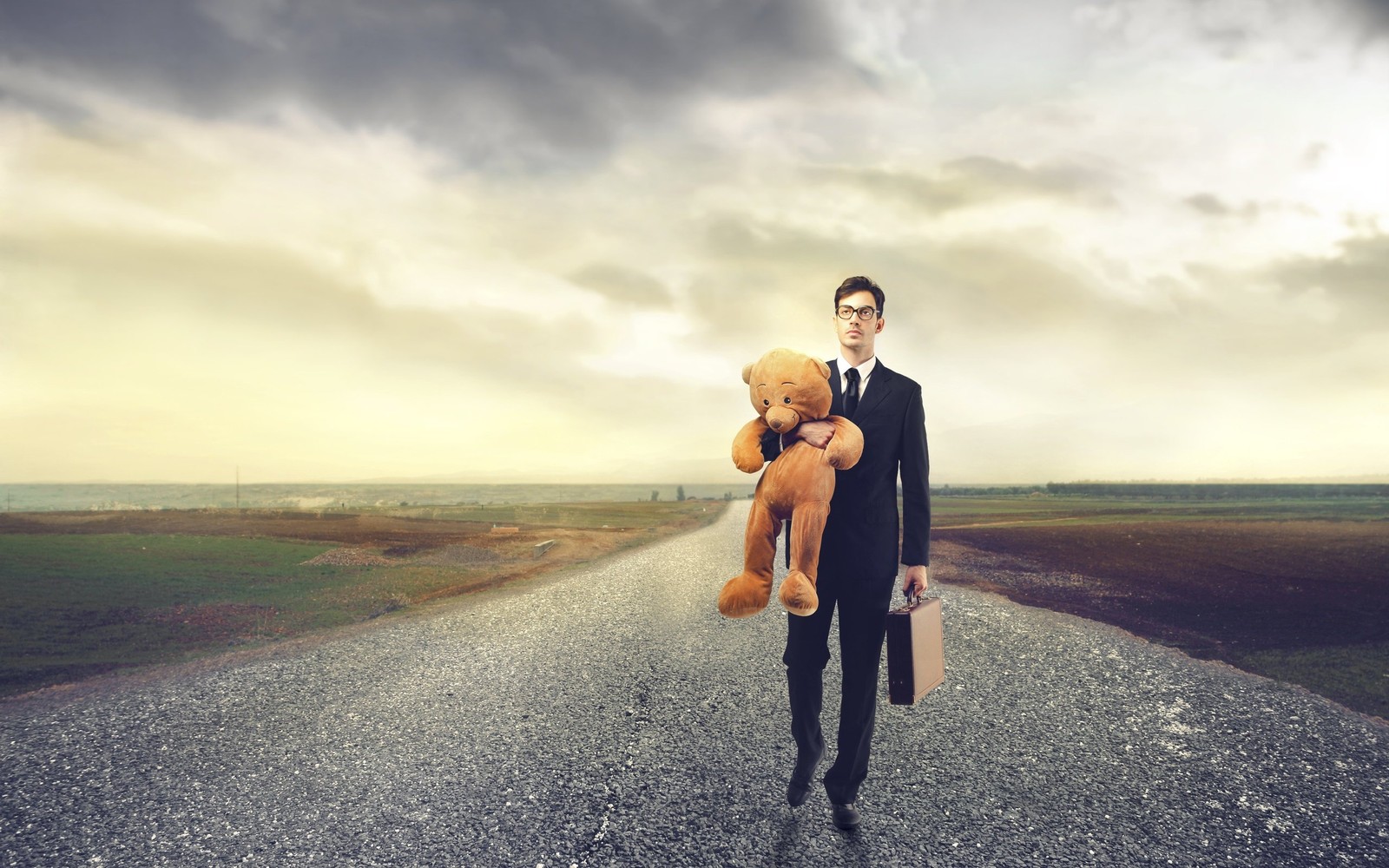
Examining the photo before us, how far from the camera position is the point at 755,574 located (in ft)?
12.8

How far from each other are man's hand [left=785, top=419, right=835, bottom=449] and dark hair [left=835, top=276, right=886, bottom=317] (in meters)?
0.83

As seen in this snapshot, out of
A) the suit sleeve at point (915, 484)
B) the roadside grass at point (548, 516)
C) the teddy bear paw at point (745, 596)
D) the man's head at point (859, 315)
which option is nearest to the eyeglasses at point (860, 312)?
the man's head at point (859, 315)

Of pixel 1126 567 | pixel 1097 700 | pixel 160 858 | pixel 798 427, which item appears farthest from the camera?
pixel 1126 567

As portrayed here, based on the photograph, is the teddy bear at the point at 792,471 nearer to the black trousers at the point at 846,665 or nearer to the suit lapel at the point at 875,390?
the suit lapel at the point at 875,390

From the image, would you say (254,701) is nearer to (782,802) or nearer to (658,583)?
(782,802)

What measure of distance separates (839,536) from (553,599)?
11.1m

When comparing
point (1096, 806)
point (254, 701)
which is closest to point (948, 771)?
point (1096, 806)

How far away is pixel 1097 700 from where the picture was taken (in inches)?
317

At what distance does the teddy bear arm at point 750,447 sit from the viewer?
3762 millimetres

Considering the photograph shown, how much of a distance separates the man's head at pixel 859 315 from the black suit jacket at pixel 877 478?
209mm

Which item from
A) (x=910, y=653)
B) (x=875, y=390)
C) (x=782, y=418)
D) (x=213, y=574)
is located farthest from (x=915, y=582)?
(x=213, y=574)

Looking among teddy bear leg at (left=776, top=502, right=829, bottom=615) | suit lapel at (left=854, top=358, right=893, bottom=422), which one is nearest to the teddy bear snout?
teddy bear leg at (left=776, top=502, right=829, bottom=615)

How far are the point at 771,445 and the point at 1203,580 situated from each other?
2197 centimetres

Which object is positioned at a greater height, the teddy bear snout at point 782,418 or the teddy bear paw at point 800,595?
the teddy bear snout at point 782,418
